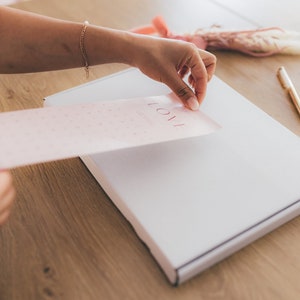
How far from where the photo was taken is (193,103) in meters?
0.66

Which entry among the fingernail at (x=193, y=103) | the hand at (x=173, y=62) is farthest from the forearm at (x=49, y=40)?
the fingernail at (x=193, y=103)

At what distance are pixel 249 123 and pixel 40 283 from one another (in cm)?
43

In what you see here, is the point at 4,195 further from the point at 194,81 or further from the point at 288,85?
the point at 288,85

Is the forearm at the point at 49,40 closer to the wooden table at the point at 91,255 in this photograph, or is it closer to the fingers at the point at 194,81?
the fingers at the point at 194,81

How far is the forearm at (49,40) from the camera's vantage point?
73 centimetres

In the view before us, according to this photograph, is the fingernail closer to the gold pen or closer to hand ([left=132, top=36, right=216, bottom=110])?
hand ([left=132, top=36, right=216, bottom=110])

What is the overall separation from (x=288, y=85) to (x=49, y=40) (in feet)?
1.69

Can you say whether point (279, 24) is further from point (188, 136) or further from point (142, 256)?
point (142, 256)

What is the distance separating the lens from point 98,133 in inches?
21.8

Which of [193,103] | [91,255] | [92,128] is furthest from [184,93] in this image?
[91,255]

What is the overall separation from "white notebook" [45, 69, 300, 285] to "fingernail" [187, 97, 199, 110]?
0.05 meters

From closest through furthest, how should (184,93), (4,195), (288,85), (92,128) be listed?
(4,195)
(92,128)
(184,93)
(288,85)

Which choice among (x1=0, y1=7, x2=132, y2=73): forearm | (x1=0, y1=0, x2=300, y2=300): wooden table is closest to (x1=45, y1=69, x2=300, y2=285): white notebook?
(x1=0, y1=0, x2=300, y2=300): wooden table

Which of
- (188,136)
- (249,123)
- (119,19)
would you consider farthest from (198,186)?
(119,19)
